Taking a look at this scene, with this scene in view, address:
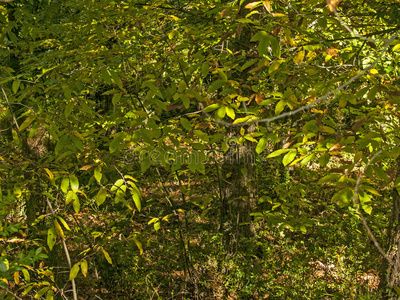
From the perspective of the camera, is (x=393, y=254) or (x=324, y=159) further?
(x=393, y=254)

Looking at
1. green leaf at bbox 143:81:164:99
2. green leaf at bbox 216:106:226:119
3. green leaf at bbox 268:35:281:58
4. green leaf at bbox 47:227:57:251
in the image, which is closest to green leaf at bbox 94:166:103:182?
green leaf at bbox 47:227:57:251

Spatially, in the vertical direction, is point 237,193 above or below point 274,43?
below

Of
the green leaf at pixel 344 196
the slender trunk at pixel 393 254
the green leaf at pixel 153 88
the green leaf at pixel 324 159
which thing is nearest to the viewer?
the green leaf at pixel 344 196

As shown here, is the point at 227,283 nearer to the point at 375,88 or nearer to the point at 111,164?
the point at 111,164

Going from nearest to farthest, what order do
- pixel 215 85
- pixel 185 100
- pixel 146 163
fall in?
pixel 146 163, pixel 185 100, pixel 215 85

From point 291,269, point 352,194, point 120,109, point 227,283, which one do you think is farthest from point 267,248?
point 120,109

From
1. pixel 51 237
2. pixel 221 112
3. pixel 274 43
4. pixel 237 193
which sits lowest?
pixel 237 193

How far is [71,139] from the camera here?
2230 mm

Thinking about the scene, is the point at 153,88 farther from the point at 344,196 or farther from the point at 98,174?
the point at 344,196

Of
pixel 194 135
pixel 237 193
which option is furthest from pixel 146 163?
pixel 237 193

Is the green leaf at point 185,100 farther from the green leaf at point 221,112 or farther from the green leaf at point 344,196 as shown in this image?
the green leaf at point 344,196

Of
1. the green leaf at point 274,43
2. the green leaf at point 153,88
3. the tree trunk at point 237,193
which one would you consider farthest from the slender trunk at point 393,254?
the green leaf at point 153,88

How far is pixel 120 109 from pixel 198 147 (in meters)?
1.03

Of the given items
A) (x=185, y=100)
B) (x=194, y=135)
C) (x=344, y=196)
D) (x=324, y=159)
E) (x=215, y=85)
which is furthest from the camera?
(x=194, y=135)
